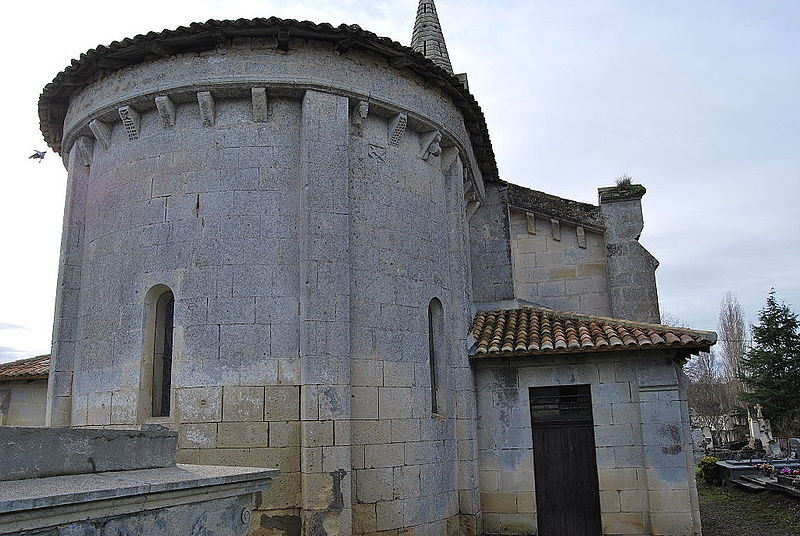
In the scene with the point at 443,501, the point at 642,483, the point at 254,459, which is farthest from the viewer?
the point at 642,483

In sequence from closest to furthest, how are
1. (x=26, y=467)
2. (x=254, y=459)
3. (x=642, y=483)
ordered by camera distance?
(x=26, y=467)
(x=254, y=459)
(x=642, y=483)

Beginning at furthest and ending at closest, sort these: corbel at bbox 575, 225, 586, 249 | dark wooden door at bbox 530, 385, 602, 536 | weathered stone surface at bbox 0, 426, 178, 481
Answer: corbel at bbox 575, 225, 586, 249 → dark wooden door at bbox 530, 385, 602, 536 → weathered stone surface at bbox 0, 426, 178, 481

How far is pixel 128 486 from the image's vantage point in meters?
3.84

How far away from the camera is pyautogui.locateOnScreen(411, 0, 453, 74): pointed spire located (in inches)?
714

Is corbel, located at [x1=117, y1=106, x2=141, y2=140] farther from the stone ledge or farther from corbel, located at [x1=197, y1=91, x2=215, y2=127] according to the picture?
the stone ledge

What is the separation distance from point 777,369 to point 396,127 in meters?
24.9

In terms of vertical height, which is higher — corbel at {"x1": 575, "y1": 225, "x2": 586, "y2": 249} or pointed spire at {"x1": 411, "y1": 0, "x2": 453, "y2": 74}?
pointed spire at {"x1": 411, "y1": 0, "x2": 453, "y2": 74}

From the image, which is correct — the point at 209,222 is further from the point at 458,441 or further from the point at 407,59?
the point at 458,441

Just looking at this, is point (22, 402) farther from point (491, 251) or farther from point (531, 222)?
point (531, 222)

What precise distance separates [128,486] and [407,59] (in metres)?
7.90

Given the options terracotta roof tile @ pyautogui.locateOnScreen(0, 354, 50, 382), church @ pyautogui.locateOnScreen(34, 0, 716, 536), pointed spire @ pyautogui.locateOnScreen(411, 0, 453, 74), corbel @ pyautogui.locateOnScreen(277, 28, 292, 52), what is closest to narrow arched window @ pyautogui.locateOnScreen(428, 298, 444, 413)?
church @ pyautogui.locateOnScreen(34, 0, 716, 536)

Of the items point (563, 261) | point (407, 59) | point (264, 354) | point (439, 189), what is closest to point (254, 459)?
point (264, 354)

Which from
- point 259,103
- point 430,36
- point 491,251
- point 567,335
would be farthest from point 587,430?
point 430,36

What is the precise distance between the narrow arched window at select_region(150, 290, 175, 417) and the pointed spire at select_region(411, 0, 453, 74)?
1140 cm
